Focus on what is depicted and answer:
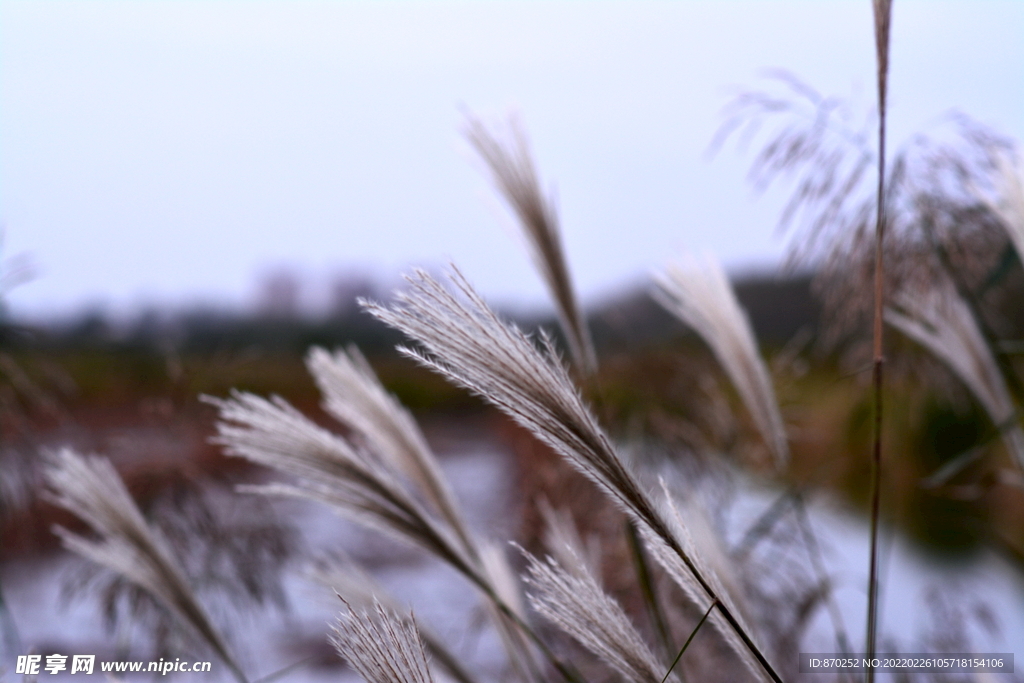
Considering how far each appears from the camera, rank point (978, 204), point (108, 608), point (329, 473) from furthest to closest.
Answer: point (108, 608), point (978, 204), point (329, 473)

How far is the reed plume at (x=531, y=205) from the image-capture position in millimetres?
608

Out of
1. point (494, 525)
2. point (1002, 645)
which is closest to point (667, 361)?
point (494, 525)

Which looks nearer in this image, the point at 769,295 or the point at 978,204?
the point at 978,204

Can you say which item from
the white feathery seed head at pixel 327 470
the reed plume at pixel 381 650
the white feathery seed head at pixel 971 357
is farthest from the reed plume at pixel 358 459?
the white feathery seed head at pixel 971 357

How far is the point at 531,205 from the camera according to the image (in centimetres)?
61

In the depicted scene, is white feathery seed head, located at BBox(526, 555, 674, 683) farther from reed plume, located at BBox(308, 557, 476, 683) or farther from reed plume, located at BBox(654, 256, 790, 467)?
reed plume, located at BBox(654, 256, 790, 467)

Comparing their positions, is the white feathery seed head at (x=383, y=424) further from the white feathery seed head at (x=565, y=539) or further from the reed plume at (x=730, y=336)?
the reed plume at (x=730, y=336)

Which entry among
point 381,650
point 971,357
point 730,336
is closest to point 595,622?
point 381,650

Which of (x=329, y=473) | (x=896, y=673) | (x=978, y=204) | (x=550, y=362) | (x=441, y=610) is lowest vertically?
(x=441, y=610)

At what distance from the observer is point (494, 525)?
4.35ft

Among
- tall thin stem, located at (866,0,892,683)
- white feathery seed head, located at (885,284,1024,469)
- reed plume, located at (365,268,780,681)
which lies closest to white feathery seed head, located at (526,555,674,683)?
reed plume, located at (365,268,780,681)

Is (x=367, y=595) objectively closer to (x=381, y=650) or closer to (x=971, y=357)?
(x=381, y=650)

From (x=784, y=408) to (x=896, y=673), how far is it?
53 cm

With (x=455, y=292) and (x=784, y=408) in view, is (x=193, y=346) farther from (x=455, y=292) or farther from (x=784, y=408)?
(x=455, y=292)
